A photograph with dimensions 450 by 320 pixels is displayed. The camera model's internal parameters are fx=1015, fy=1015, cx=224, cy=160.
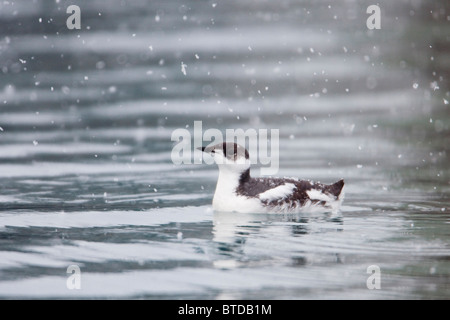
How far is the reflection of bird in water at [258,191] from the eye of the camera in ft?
42.2

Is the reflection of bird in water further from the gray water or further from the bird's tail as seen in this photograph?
the gray water

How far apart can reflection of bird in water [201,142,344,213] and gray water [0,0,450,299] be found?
0.54 feet

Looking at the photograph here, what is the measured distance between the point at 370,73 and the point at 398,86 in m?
0.89

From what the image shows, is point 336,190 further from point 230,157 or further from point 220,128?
point 220,128

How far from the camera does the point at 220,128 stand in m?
18.9

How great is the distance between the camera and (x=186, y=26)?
26.3 meters

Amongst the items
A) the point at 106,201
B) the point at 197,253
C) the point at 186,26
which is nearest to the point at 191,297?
the point at 197,253

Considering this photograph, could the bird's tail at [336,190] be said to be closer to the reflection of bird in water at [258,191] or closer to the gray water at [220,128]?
the reflection of bird in water at [258,191]

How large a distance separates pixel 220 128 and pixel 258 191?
239 inches

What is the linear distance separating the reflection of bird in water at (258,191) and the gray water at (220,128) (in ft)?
0.54

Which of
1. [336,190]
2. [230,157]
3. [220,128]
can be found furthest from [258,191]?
[220,128]

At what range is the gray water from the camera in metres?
10.1

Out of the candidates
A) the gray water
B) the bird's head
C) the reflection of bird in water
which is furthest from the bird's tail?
the bird's head

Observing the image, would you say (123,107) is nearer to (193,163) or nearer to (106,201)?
(193,163)
